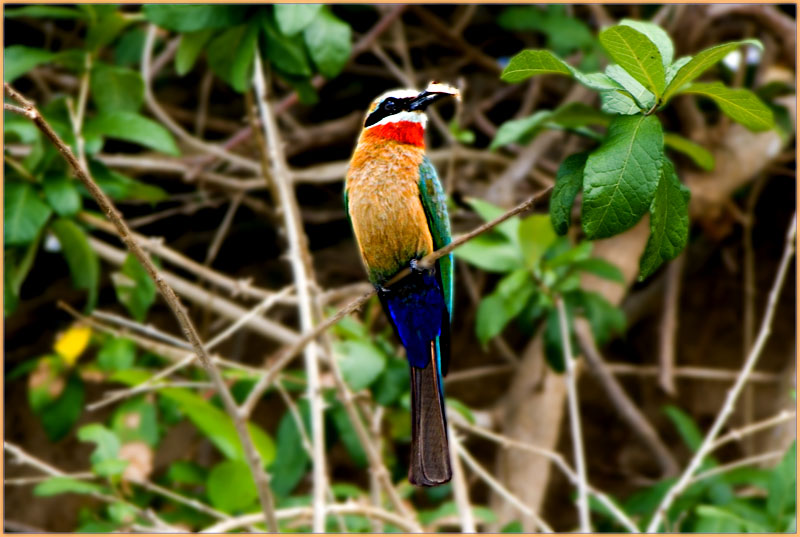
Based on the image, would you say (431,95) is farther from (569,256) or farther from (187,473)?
(187,473)

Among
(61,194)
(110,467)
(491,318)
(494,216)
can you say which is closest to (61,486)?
(110,467)

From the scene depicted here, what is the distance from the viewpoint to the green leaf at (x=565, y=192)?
1425 millimetres

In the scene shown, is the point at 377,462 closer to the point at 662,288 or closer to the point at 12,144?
the point at 12,144

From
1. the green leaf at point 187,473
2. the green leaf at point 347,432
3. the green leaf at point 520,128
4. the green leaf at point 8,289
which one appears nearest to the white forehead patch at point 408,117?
the green leaf at point 520,128

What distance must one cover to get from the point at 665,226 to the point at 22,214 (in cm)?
183

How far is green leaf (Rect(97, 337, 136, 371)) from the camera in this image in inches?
114

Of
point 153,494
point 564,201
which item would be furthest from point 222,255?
point 564,201

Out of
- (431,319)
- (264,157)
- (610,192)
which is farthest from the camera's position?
(264,157)

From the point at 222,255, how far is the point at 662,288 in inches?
77.7

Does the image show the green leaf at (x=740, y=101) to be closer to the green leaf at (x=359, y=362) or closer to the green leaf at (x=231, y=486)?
the green leaf at (x=359, y=362)

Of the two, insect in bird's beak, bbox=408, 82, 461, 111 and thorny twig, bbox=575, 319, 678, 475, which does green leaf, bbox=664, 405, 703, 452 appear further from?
insect in bird's beak, bbox=408, 82, 461, 111

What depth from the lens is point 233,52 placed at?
8.80 feet

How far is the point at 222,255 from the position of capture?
4.24 meters

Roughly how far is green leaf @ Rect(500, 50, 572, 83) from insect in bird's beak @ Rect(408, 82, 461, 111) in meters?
0.16
